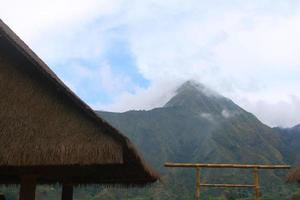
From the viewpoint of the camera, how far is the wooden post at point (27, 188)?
Result: 17.3 feet

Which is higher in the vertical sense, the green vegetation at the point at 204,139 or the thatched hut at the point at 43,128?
the green vegetation at the point at 204,139

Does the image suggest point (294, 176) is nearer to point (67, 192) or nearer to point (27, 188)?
point (67, 192)

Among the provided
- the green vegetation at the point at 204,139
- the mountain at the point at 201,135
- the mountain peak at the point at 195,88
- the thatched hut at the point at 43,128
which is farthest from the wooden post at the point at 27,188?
the mountain peak at the point at 195,88

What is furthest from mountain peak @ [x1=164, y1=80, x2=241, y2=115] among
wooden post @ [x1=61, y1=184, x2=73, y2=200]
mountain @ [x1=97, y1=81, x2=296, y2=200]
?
wooden post @ [x1=61, y1=184, x2=73, y2=200]

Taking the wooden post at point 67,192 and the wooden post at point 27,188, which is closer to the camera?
the wooden post at point 27,188

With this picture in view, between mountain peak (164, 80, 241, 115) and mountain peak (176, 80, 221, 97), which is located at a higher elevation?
mountain peak (176, 80, 221, 97)

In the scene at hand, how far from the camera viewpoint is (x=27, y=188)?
17.5ft

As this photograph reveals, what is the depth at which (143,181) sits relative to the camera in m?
6.24

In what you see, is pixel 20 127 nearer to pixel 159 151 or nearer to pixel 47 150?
pixel 47 150

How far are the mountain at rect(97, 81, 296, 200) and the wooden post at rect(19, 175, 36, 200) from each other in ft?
136

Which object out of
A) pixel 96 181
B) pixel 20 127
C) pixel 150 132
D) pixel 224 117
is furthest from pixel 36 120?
pixel 224 117

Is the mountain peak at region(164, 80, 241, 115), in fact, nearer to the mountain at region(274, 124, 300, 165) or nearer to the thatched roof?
the mountain at region(274, 124, 300, 165)

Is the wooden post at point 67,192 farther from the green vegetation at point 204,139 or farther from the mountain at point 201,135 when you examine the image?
the mountain at point 201,135

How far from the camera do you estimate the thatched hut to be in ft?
15.0
